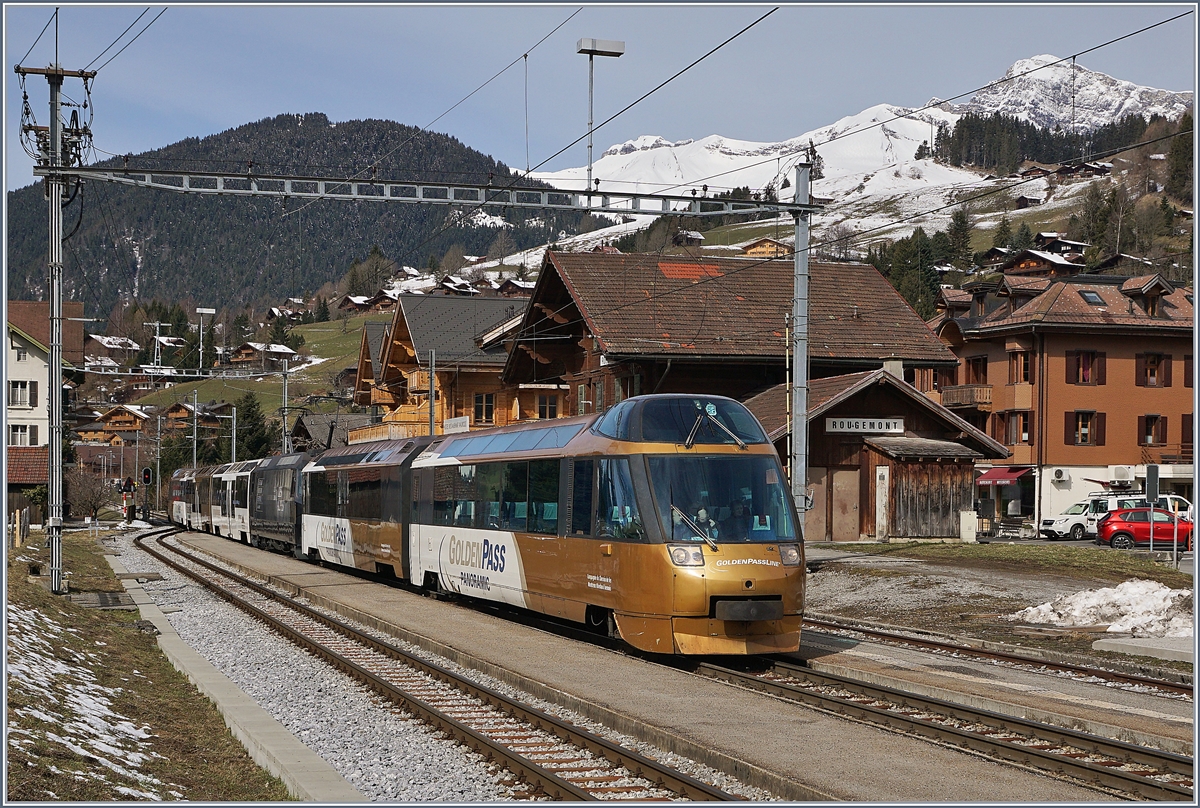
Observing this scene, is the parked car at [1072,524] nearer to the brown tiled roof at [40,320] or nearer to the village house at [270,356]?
the brown tiled roof at [40,320]

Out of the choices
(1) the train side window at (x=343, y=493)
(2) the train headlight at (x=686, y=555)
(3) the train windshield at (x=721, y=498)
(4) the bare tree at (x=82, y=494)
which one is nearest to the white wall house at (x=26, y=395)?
(4) the bare tree at (x=82, y=494)

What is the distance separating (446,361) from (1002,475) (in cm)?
2694

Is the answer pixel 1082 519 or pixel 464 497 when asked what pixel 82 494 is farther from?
pixel 464 497

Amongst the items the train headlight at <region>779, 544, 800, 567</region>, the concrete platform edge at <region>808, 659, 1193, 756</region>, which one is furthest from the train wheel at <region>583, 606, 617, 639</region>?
the concrete platform edge at <region>808, 659, 1193, 756</region>

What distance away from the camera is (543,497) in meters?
18.1

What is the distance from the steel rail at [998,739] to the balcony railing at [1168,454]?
52.4 meters

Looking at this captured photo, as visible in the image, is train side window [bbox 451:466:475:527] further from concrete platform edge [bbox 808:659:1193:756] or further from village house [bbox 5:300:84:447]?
village house [bbox 5:300:84:447]

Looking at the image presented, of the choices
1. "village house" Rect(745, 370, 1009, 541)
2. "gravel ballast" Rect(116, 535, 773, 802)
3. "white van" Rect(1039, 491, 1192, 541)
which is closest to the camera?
"gravel ballast" Rect(116, 535, 773, 802)

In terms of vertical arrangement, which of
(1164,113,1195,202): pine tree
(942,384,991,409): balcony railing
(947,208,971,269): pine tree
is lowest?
(942,384,991,409): balcony railing

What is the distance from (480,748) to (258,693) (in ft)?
14.4

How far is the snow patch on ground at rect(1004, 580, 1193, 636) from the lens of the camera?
18703mm

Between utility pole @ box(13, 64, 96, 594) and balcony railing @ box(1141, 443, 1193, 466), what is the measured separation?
51593 mm

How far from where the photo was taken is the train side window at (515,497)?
1888 cm

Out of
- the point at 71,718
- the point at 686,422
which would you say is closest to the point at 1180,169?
the point at 686,422
